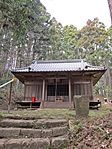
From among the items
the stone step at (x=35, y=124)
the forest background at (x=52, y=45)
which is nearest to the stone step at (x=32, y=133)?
the stone step at (x=35, y=124)

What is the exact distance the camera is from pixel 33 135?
12.6 ft

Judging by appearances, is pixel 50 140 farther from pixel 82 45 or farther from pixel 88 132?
pixel 82 45

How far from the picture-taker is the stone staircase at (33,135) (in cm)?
334

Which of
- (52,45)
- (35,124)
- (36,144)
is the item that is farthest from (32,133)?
(52,45)

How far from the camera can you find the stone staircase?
11.0 ft

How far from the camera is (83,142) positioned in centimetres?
328

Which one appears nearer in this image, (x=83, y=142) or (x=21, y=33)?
(x=83, y=142)

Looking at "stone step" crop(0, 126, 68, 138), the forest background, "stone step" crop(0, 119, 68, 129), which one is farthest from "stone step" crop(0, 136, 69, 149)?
the forest background

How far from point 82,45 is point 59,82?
20133 mm

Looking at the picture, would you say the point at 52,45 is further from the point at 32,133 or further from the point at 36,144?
the point at 36,144

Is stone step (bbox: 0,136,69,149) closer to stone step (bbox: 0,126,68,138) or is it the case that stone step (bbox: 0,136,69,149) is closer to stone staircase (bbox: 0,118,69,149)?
stone staircase (bbox: 0,118,69,149)

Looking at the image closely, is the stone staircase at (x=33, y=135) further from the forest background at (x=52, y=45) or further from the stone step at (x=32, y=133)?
the forest background at (x=52, y=45)

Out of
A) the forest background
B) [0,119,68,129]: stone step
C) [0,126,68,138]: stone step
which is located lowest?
[0,126,68,138]: stone step

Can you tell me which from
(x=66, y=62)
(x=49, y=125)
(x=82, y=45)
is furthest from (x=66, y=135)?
(x=82, y=45)
